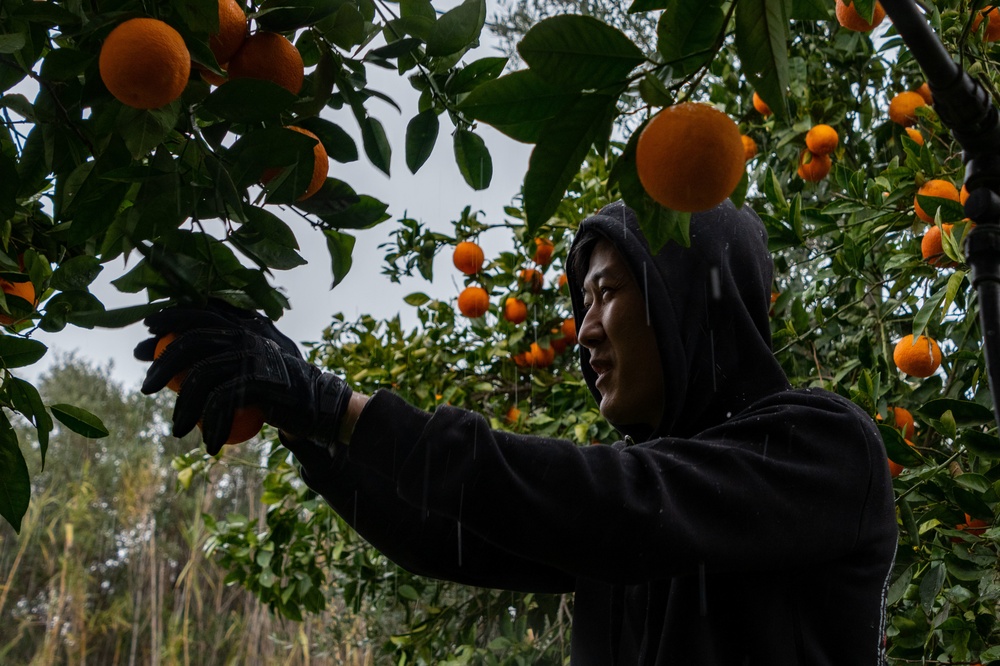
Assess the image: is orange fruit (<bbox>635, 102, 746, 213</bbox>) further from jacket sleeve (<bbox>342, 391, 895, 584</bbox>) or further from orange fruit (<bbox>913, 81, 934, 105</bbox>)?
orange fruit (<bbox>913, 81, 934, 105</bbox>)

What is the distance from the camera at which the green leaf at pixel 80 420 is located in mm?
932

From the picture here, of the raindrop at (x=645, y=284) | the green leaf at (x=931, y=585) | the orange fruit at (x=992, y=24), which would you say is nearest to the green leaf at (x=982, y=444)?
the green leaf at (x=931, y=585)

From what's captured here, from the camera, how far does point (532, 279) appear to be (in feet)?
7.80

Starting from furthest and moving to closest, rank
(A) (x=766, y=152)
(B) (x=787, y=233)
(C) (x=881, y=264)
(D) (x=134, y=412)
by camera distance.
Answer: (D) (x=134, y=412) → (A) (x=766, y=152) → (C) (x=881, y=264) → (B) (x=787, y=233)

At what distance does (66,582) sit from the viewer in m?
9.12

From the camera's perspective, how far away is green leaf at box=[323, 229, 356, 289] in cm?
93

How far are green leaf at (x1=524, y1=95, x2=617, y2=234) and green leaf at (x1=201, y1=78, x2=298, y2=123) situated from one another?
0.23 metres

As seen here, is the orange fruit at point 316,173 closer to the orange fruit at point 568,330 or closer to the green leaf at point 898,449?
the green leaf at point 898,449

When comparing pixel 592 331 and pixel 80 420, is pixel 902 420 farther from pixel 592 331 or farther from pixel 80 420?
pixel 80 420

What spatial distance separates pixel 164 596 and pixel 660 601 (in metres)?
10.4

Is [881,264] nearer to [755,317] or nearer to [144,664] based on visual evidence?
[755,317]

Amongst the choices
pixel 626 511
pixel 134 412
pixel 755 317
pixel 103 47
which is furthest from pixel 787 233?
pixel 134 412

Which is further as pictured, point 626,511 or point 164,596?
point 164,596

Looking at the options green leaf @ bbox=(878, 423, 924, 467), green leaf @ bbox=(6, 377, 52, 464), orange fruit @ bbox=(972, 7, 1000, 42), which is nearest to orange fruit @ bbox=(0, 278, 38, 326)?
green leaf @ bbox=(6, 377, 52, 464)
